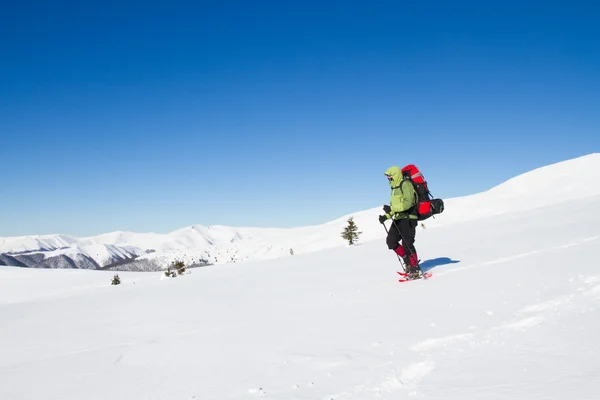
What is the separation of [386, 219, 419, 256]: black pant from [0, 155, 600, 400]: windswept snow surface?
774 mm

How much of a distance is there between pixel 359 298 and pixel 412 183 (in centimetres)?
301

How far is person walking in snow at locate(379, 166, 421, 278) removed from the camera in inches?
323

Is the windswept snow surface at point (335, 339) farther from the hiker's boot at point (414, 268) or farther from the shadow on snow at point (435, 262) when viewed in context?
the shadow on snow at point (435, 262)

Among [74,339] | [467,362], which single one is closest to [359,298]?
[467,362]

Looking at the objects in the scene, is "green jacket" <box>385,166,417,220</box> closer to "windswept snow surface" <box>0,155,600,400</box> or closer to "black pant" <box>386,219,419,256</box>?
"black pant" <box>386,219,419,256</box>

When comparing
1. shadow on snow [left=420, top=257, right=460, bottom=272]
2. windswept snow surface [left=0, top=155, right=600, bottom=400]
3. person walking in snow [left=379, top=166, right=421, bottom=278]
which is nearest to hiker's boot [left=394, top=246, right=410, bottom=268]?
person walking in snow [left=379, top=166, right=421, bottom=278]

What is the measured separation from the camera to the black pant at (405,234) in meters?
8.48

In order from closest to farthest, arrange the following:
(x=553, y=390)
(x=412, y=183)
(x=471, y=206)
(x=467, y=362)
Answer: (x=553, y=390), (x=467, y=362), (x=412, y=183), (x=471, y=206)

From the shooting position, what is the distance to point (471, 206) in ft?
244

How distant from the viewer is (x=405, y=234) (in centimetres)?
853

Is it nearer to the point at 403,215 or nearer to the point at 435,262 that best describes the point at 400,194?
the point at 403,215

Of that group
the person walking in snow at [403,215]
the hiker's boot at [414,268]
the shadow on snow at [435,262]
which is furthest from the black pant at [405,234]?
the shadow on snow at [435,262]

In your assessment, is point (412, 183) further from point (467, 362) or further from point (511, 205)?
point (511, 205)

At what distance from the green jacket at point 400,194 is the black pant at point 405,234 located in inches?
7.5
